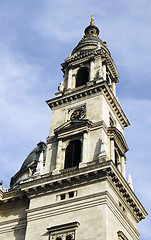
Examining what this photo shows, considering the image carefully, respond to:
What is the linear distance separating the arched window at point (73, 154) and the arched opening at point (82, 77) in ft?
33.2

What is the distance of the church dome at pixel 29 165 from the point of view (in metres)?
54.4

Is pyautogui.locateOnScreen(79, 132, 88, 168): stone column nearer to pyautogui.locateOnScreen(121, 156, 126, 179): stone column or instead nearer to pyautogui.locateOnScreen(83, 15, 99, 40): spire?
pyautogui.locateOnScreen(121, 156, 126, 179): stone column

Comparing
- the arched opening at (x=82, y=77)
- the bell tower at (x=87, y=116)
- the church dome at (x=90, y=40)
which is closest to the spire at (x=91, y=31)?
the church dome at (x=90, y=40)

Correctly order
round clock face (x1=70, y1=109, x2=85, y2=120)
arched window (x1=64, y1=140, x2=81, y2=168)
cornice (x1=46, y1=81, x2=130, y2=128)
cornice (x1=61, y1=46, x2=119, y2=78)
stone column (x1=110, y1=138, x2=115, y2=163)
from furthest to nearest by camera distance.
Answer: cornice (x1=61, y1=46, x2=119, y2=78) < cornice (x1=46, y1=81, x2=130, y2=128) < round clock face (x1=70, y1=109, x2=85, y2=120) < stone column (x1=110, y1=138, x2=115, y2=163) < arched window (x1=64, y1=140, x2=81, y2=168)

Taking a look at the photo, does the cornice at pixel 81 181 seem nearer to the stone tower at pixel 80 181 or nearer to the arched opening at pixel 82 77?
the stone tower at pixel 80 181

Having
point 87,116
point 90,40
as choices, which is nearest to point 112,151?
point 87,116

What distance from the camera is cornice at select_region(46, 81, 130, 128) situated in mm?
43500

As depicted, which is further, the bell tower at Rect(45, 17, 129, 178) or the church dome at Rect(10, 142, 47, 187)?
the church dome at Rect(10, 142, 47, 187)

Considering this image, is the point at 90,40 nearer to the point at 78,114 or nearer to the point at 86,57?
the point at 86,57

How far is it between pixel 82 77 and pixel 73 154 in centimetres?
1269

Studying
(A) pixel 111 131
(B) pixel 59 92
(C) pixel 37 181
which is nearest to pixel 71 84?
(B) pixel 59 92

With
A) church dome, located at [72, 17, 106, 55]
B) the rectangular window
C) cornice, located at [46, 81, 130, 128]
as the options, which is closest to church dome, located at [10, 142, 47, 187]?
cornice, located at [46, 81, 130, 128]

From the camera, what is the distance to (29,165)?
54.9 m

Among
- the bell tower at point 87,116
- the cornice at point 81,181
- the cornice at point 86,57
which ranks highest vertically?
the cornice at point 86,57
